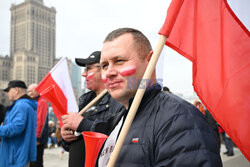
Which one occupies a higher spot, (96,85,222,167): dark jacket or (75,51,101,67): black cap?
(75,51,101,67): black cap

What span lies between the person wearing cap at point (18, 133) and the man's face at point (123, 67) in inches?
117

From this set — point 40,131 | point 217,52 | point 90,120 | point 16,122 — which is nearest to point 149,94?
point 217,52

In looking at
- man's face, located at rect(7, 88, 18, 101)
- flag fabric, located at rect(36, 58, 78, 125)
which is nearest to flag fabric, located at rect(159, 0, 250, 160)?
flag fabric, located at rect(36, 58, 78, 125)

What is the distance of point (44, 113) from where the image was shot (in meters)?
5.62

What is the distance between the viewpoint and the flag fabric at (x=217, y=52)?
166cm

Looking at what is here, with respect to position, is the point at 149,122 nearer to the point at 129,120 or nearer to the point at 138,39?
the point at 129,120

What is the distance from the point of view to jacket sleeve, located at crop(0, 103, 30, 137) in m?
3.80

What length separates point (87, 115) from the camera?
109 inches

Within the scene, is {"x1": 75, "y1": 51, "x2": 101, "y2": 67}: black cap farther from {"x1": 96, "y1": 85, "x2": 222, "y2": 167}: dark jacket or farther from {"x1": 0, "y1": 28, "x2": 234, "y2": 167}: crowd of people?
{"x1": 96, "y1": 85, "x2": 222, "y2": 167}: dark jacket

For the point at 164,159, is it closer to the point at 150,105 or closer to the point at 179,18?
the point at 150,105

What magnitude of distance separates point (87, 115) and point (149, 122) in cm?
157

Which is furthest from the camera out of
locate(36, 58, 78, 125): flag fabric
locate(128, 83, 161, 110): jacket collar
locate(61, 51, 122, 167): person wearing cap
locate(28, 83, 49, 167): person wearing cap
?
locate(28, 83, 49, 167): person wearing cap

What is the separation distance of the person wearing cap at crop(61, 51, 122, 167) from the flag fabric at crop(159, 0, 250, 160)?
95cm

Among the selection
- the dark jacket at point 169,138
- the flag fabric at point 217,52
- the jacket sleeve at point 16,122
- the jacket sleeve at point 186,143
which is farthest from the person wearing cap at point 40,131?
the jacket sleeve at point 186,143
